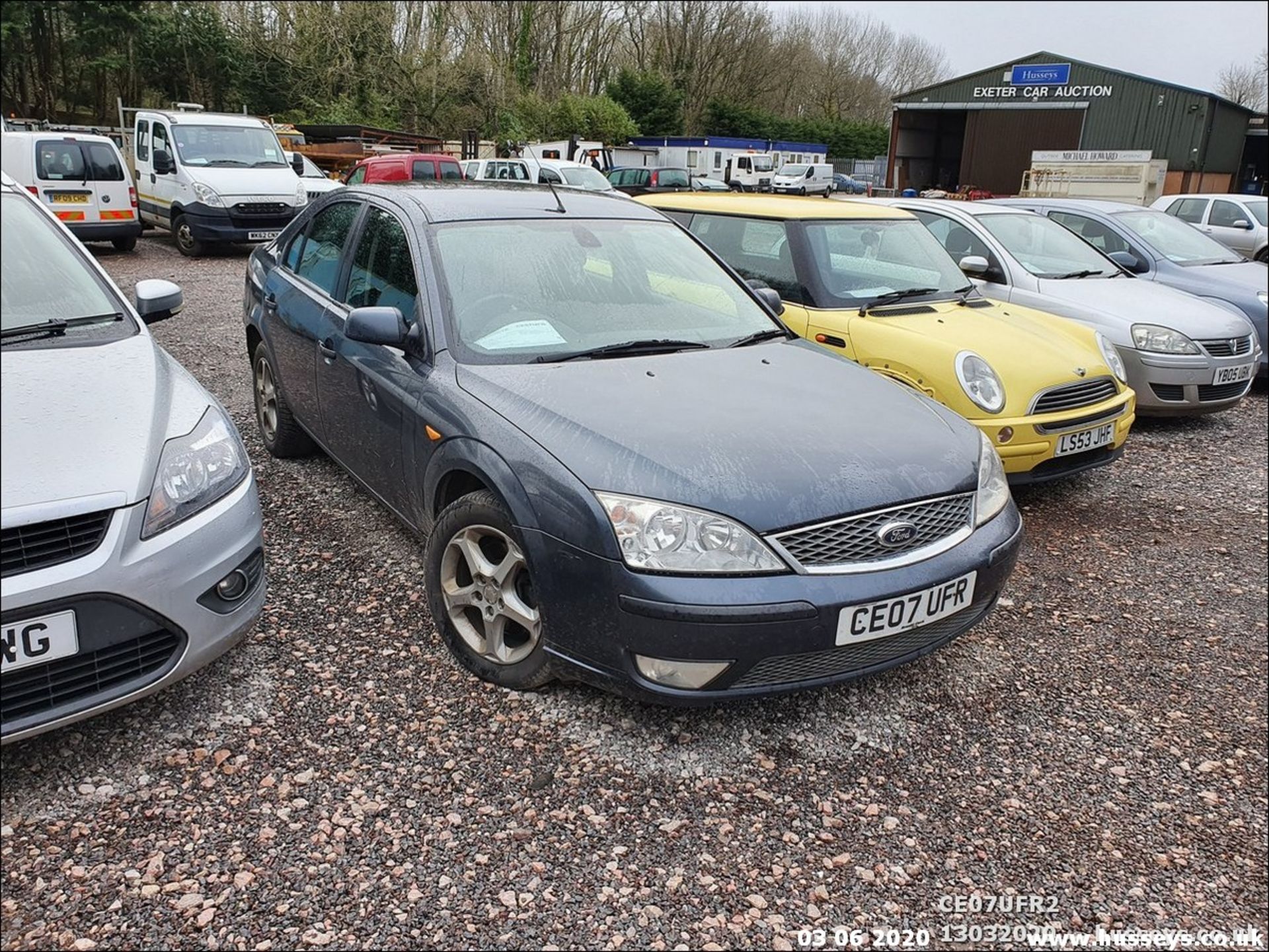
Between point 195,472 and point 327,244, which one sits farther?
point 327,244

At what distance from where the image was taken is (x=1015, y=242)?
7.11m

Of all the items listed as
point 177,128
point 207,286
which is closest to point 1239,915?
point 207,286

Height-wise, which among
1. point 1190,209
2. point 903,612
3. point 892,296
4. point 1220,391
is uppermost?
point 1190,209

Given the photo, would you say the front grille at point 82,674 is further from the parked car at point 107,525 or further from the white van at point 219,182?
the white van at point 219,182

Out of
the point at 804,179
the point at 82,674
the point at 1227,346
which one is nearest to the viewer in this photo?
the point at 82,674

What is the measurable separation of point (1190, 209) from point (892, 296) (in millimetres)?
11763

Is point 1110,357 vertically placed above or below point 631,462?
below

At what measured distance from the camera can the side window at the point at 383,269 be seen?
11.6 feet

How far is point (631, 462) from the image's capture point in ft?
8.55

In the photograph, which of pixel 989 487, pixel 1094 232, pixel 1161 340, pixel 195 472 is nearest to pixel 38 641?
pixel 195 472

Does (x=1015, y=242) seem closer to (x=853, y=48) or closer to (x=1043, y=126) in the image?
(x=853, y=48)

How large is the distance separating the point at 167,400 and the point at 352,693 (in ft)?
3.58

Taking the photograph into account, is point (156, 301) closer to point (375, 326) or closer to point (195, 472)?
point (375, 326)

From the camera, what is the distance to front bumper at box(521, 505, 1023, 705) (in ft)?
8.07
